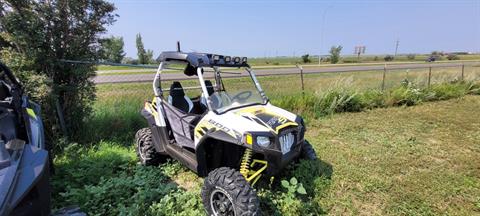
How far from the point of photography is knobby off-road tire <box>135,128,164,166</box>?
4.22 metres

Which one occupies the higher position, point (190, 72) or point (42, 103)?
point (190, 72)

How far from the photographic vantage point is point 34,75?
4172 millimetres

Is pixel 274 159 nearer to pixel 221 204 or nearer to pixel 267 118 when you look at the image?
pixel 267 118

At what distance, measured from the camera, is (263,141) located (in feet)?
9.44

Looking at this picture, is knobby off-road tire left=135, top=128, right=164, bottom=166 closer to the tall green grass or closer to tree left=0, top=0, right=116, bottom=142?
tree left=0, top=0, right=116, bottom=142

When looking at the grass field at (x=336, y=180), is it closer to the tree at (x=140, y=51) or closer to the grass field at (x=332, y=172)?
the grass field at (x=332, y=172)

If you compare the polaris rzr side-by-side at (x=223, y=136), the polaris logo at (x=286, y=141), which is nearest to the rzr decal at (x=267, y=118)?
the polaris rzr side-by-side at (x=223, y=136)

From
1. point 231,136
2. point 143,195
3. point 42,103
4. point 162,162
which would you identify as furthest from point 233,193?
point 42,103

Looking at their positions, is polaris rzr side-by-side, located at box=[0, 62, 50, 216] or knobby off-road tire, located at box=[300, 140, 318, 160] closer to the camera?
polaris rzr side-by-side, located at box=[0, 62, 50, 216]

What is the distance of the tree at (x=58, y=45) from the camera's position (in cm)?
412

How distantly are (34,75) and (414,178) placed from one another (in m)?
5.51

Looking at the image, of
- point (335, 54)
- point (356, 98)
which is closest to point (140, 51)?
point (335, 54)

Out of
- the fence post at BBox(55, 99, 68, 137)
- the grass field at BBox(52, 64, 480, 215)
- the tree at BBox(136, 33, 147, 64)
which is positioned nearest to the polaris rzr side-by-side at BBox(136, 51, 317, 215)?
the grass field at BBox(52, 64, 480, 215)

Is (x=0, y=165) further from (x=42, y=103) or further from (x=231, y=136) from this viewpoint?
(x=42, y=103)
